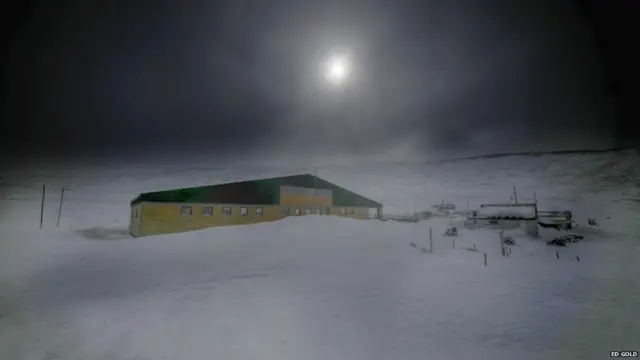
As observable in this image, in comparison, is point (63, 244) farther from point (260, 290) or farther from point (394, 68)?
point (394, 68)

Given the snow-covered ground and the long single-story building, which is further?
the long single-story building

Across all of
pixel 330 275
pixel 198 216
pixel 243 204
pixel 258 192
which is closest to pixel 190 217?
pixel 198 216

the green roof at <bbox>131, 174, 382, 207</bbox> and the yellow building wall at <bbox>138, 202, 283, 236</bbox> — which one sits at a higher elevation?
the green roof at <bbox>131, 174, 382, 207</bbox>

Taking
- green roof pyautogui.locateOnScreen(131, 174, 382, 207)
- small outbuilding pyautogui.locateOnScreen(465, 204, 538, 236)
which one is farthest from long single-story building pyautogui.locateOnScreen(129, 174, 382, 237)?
small outbuilding pyautogui.locateOnScreen(465, 204, 538, 236)

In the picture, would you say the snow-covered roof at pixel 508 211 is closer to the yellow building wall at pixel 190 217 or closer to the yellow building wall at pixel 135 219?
the yellow building wall at pixel 190 217

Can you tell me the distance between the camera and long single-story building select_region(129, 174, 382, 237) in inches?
83.3

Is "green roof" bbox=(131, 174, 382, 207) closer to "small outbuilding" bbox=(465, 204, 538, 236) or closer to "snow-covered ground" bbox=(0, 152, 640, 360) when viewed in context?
Result: "snow-covered ground" bbox=(0, 152, 640, 360)

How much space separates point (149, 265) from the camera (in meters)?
1.96

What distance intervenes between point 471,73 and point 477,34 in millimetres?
322

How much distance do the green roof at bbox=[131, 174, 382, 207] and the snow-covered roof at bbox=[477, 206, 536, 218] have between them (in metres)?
0.73

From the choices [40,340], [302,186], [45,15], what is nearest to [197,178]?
[302,186]

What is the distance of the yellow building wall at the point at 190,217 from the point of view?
208cm

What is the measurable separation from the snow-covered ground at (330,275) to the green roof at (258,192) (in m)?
0.07

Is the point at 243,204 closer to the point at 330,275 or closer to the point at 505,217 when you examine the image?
the point at 330,275
